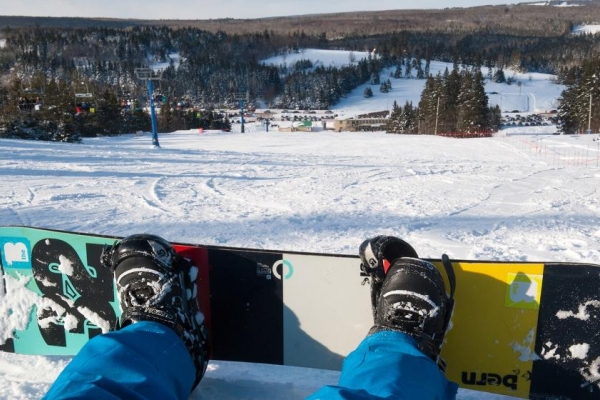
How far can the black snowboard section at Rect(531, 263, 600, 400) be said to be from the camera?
204cm

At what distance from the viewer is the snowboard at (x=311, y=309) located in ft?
6.84

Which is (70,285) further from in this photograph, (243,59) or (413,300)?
(243,59)

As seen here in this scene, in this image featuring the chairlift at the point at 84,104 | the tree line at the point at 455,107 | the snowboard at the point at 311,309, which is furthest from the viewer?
the tree line at the point at 455,107

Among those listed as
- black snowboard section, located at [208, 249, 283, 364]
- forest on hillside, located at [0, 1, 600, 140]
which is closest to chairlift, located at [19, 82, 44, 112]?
forest on hillside, located at [0, 1, 600, 140]

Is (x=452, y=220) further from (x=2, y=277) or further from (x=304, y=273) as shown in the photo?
(x=2, y=277)

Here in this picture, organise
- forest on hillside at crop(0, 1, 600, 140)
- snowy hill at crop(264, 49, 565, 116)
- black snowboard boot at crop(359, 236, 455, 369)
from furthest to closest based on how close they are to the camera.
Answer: forest on hillside at crop(0, 1, 600, 140), snowy hill at crop(264, 49, 565, 116), black snowboard boot at crop(359, 236, 455, 369)

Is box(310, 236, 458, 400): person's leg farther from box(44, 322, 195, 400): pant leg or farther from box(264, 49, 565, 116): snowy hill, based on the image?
box(264, 49, 565, 116): snowy hill

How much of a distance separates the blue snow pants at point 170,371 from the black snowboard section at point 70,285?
2.28 ft

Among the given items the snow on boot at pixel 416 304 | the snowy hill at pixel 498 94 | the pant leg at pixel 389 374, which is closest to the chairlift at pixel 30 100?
the snow on boot at pixel 416 304

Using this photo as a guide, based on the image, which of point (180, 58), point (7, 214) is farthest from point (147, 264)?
point (180, 58)

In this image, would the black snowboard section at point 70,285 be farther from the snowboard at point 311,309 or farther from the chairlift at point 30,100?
the chairlift at point 30,100

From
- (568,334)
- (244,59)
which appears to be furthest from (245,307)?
(244,59)

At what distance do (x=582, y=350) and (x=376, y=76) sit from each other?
140 meters

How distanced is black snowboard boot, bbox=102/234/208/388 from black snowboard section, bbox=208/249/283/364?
21cm
